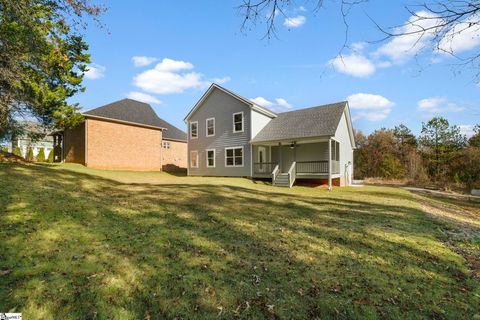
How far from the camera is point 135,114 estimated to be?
25.7 m

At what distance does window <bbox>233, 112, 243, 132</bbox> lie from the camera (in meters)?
20.9

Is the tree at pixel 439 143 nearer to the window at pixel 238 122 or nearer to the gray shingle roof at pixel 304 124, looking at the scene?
the gray shingle roof at pixel 304 124

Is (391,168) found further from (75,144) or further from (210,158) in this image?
(75,144)

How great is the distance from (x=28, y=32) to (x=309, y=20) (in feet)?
31.3

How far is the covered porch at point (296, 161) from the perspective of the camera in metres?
Answer: 17.6

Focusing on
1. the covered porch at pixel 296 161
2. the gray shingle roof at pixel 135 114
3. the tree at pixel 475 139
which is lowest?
the covered porch at pixel 296 161

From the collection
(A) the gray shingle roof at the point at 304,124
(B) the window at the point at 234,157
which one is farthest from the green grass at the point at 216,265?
(B) the window at the point at 234,157

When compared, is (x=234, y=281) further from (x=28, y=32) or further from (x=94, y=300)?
(x=28, y=32)

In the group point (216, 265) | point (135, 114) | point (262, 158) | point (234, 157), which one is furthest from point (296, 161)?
point (135, 114)

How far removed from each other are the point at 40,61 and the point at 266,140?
43.9 ft

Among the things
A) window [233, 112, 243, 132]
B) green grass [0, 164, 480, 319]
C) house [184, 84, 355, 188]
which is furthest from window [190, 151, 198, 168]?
green grass [0, 164, 480, 319]

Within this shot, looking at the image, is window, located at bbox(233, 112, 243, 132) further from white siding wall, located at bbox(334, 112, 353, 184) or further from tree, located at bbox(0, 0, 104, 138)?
tree, located at bbox(0, 0, 104, 138)

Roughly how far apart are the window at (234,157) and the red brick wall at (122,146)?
872 centimetres

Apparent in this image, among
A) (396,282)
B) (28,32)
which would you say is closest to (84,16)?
(28,32)
